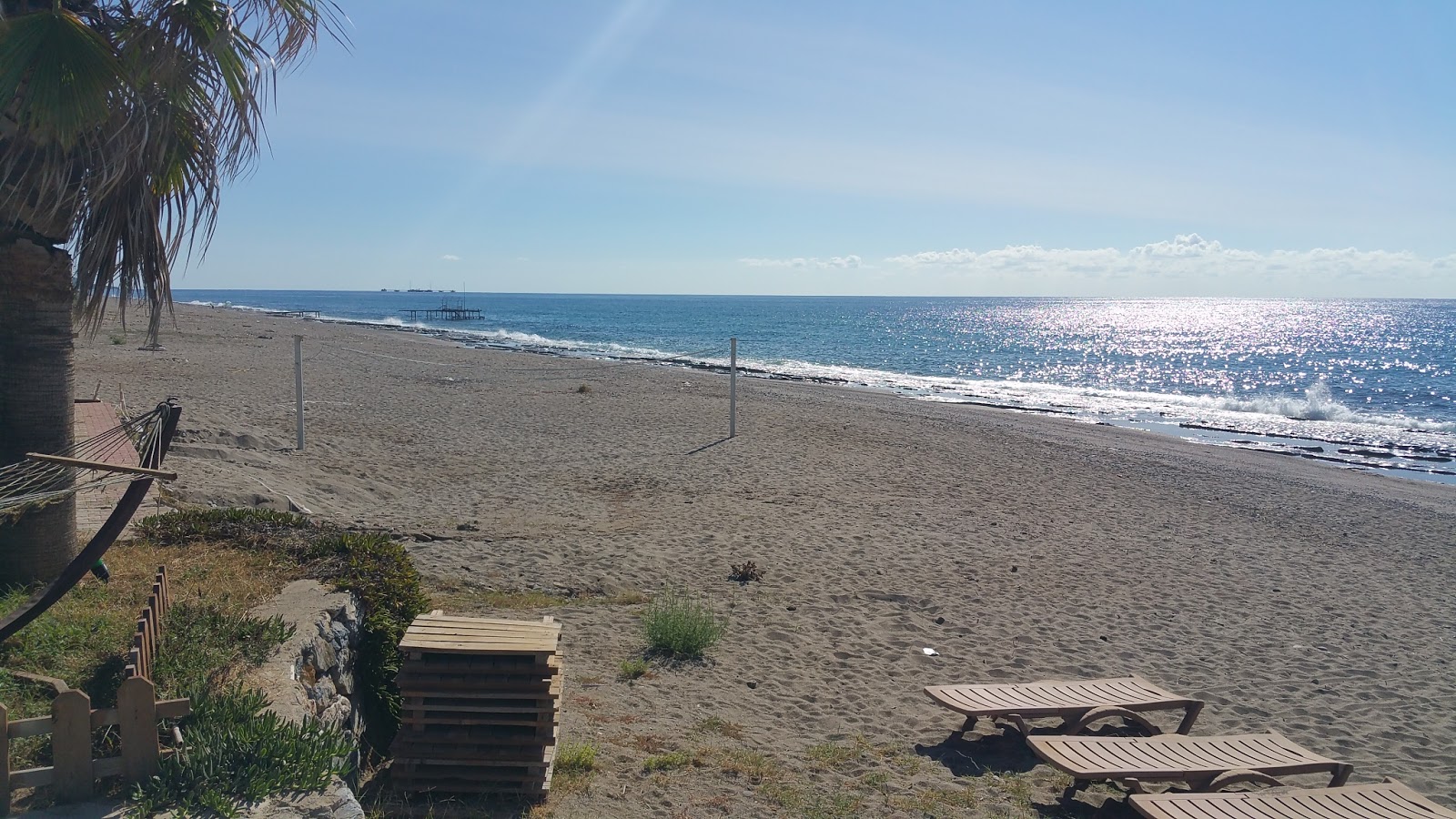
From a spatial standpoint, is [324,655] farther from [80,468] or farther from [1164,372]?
[1164,372]

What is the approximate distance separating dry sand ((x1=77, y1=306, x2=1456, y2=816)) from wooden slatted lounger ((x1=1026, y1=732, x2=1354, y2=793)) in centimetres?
49

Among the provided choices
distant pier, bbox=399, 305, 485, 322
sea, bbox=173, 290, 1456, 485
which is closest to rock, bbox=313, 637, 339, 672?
sea, bbox=173, 290, 1456, 485

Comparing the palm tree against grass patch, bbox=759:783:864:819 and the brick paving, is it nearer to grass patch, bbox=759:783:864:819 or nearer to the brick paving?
the brick paving

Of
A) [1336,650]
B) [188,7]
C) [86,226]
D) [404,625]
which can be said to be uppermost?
[188,7]

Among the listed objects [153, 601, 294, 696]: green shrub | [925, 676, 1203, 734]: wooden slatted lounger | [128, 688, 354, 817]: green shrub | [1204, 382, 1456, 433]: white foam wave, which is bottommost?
[1204, 382, 1456, 433]: white foam wave

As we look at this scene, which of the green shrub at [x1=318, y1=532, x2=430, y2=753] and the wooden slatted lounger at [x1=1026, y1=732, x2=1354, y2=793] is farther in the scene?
the green shrub at [x1=318, y1=532, x2=430, y2=753]

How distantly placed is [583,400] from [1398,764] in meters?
17.6

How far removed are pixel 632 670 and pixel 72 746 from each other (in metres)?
3.50

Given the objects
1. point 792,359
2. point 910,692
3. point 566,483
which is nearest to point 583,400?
point 566,483

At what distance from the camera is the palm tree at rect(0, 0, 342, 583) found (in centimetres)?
450

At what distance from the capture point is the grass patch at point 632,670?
6125 millimetres

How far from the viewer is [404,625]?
530cm

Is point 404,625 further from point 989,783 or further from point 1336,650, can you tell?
point 1336,650

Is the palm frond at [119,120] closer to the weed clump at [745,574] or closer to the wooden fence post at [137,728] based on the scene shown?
the wooden fence post at [137,728]
